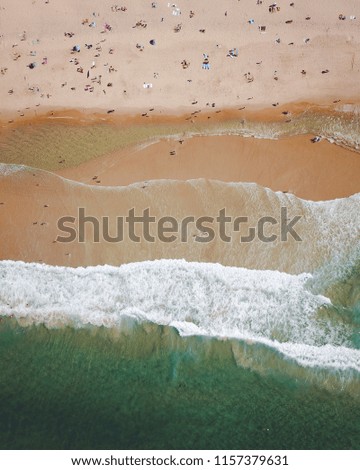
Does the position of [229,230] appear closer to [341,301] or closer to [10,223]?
[341,301]

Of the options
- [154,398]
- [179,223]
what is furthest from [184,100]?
A: [154,398]

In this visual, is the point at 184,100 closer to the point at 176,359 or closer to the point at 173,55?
the point at 173,55

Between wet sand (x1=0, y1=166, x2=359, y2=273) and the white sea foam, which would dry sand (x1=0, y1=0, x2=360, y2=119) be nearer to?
wet sand (x1=0, y1=166, x2=359, y2=273)

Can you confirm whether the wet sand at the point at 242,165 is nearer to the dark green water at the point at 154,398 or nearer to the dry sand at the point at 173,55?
the dry sand at the point at 173,55

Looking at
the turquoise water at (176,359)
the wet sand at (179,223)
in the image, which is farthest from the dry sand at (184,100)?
the turquoise water at (176,359)

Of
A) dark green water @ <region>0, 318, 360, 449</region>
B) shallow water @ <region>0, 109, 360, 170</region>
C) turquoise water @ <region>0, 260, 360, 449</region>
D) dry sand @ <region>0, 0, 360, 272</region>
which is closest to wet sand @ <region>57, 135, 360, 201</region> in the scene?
dry sand @ <region>0, 0, 360, 272</region>
